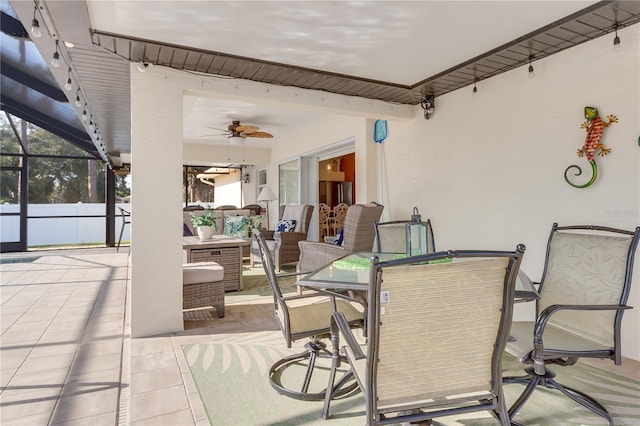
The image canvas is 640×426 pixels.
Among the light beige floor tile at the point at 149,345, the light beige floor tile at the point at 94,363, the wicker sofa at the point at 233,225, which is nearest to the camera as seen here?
the light beige floor tile at the point at 94,363

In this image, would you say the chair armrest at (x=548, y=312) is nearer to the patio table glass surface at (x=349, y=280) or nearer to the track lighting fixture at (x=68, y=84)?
the patio table glass surface at (x=349, y=280)

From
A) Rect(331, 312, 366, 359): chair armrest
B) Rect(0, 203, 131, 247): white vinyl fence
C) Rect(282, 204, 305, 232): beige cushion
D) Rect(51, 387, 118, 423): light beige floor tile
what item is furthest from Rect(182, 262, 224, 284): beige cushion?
Rect(0, 203, 131, 247): white vinyl fence

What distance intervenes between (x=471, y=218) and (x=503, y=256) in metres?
2.90

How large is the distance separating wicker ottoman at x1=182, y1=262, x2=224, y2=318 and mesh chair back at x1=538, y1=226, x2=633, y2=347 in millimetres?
2804

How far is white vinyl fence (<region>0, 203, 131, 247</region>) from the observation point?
856cm

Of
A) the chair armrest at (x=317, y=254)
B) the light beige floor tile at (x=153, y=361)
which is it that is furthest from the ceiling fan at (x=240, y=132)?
the light beige floor tile at (x=153, y=361)

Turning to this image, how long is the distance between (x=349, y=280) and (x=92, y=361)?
7.04ft

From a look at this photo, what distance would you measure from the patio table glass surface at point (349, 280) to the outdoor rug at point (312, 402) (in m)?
0.69

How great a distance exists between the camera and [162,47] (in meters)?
2.96

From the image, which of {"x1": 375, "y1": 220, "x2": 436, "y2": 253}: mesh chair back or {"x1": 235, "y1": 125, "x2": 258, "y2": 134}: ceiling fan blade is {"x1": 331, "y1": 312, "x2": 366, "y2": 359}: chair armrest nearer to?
{"x1": 375, "y1": 220, "x2": 436, "y2": 253}: mesh chair back

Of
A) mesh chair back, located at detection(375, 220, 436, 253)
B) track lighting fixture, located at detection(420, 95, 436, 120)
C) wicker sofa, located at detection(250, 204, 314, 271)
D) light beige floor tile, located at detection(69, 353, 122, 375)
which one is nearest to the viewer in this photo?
light beige floor tile, located at detection(69, 353, 122, 375)

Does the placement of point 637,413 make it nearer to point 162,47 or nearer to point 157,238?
point 157,238

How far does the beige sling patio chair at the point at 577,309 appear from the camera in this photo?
1.79 m

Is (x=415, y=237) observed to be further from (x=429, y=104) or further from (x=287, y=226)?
(x=287, y=226)
